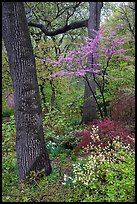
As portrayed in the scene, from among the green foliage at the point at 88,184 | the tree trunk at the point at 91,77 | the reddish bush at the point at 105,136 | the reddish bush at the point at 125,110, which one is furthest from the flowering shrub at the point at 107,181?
the tree trunk at the point at 91,77

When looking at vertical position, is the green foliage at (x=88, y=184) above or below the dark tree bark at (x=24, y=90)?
below

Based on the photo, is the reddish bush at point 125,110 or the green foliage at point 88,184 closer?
the green foliage at point 88,184

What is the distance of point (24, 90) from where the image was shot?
Answer: 4148 mm

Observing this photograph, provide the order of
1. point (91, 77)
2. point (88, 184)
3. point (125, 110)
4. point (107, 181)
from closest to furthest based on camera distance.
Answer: point (107, 181) → point (88, 184) → point (125, 110) → point (91, 77)

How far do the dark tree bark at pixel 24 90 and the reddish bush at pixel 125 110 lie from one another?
132 inches

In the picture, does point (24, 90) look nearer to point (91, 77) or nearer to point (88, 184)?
point (88, 184)

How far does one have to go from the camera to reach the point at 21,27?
13.2 ft

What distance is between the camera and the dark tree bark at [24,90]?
4.00 metres

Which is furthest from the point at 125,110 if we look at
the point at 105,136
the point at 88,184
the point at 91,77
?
the point at 88,184

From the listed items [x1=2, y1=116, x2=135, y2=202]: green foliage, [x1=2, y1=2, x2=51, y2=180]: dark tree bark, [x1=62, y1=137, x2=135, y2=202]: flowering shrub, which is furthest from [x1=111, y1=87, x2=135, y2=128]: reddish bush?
[x1=2, y1=2, x2=51, y2=180]: dark tree bark

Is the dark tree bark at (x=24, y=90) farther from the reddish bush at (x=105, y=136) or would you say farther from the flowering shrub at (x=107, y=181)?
the reddish bush at (x=105, y=136)

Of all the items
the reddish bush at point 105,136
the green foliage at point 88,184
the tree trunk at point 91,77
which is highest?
the tree trunk at point 91,77

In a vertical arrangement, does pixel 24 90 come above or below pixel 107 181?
above

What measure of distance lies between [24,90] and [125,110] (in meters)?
3.80
